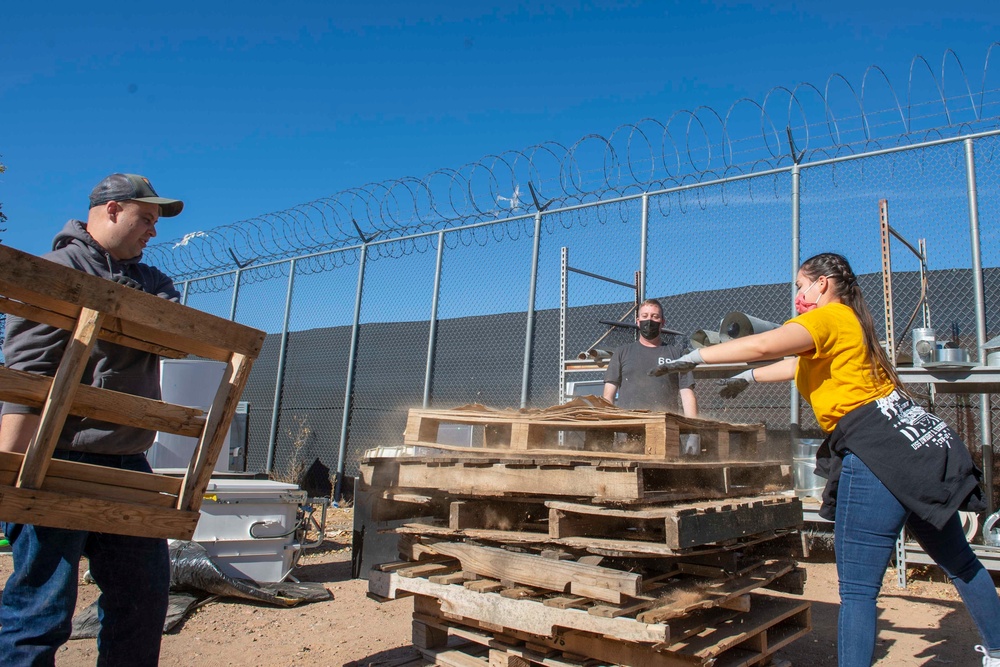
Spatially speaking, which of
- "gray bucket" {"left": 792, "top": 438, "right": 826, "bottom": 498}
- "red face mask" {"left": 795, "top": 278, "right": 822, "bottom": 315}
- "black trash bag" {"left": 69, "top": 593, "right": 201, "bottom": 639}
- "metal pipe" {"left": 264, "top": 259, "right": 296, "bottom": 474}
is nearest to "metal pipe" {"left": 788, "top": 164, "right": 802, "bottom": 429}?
"gray bucket" {"left": 792, "top": 438, "right": 826, "bottom": 498}

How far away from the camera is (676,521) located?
2.62 meters

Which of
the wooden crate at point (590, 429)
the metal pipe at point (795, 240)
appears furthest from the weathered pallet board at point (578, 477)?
the metal pipe at point (795, 240)

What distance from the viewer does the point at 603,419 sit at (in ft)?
10.6

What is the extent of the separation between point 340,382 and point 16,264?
8.69m

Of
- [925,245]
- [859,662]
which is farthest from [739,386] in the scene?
[925,245]

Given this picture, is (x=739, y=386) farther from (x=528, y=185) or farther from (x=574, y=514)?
(x=528, y=185)

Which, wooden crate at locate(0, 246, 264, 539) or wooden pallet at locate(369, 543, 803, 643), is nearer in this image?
wooden crate at locate(0, 246, 264, 539)

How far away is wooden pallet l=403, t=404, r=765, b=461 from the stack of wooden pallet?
0.03 feet

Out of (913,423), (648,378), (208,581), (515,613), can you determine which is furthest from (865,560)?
(208,581)

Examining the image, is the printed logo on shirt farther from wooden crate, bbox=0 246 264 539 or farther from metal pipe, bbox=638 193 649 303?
metal pipe, bbox=638 193 649 303

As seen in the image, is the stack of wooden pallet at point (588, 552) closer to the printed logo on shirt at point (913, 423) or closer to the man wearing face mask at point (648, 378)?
the printed logo on shirt at point (913, 423)

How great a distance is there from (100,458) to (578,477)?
1.70m

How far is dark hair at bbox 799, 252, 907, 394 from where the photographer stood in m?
2.81

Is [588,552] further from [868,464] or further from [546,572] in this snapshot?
[868,464]
